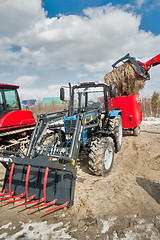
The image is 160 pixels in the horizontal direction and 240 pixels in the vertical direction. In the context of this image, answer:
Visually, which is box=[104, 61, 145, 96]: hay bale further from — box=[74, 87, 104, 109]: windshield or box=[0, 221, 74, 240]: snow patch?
box=[0, 221, 74, 240]: snow patch

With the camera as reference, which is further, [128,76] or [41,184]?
[128,76]

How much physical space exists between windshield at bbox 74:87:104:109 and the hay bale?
308cm

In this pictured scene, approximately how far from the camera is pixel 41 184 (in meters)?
3.29

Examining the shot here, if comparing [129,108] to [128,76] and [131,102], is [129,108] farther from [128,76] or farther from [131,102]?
[128,76]

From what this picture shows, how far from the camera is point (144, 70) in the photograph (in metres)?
8.16

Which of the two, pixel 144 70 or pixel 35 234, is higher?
pixel 144 70

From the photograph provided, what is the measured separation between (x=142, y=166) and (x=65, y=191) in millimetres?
2870

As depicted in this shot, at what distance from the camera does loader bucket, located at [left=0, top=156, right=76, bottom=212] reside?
301 centimetres

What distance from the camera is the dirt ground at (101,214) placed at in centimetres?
248

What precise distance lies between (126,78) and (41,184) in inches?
261

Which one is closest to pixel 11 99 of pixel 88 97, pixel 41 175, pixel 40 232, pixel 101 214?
pixel 88 97

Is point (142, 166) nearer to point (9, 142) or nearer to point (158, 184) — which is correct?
point (158, 184)

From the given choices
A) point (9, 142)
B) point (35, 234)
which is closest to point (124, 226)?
point (35, 234)

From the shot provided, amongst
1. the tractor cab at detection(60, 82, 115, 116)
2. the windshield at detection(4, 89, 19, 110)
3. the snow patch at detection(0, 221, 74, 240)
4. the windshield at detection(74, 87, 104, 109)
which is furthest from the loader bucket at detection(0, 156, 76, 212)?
the windshield at detection(4, 89, 19, 110)
